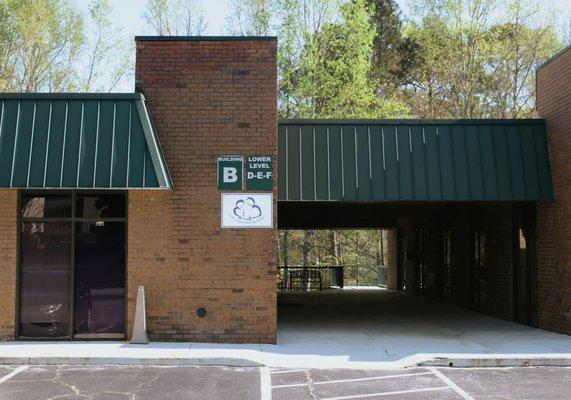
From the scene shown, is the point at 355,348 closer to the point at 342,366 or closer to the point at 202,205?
the point at 342,366

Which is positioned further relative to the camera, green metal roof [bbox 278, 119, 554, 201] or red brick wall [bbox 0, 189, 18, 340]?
green metal roof [bbox 278, 119, 554, 201]

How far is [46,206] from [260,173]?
3.74m

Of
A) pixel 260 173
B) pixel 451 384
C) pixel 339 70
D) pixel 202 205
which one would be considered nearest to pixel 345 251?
pixel 339 70

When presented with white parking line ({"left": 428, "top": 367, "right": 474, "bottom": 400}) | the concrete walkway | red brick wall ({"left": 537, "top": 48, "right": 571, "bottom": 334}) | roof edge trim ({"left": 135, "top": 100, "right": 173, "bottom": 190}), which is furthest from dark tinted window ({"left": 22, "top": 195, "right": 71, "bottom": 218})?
red brick wall ({"left": 537, "top": 48, "right": 571, "bottom": 334})

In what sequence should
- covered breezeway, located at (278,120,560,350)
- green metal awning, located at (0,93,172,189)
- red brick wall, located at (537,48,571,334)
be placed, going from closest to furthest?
green metal awning, located at (0,93,172,189) → covered breezeway, located at (278,120,560,350) → red brick wall, located at (537,48,571,334)

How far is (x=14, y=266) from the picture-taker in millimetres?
11047

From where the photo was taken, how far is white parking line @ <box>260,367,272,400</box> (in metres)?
7.82

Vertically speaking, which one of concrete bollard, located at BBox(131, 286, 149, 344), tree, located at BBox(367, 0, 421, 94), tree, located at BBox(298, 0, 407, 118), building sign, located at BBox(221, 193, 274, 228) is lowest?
concrete bollard, located at BBox(131, 286, 149, 344)

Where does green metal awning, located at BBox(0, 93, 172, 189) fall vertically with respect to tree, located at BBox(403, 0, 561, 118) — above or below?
below

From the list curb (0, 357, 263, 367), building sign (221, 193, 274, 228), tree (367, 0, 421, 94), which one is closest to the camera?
curb (0, 357, 263, 367)

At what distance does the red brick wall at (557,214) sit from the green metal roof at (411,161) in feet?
1.16

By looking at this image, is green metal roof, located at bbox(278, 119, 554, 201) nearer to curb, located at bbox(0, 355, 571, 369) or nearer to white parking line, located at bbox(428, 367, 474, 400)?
Answer: curb, located at bbox(0, 355, 571, 369)

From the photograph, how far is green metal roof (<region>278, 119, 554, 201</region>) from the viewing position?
1221cm

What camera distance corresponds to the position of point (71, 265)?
441 inches
